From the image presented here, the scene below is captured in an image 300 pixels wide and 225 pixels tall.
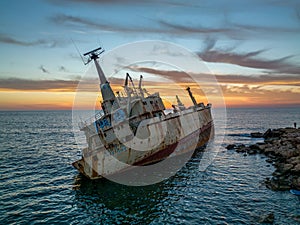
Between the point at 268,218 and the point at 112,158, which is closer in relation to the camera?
the point at 268,218

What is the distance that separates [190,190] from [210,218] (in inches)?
202

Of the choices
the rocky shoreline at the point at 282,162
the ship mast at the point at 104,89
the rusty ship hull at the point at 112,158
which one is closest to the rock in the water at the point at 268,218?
the rocky shoreline at the point at 282,162

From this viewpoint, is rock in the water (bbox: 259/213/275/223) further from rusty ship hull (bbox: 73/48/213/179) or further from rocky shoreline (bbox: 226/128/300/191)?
rusty ship hull (bbox: 73/48/213/179)

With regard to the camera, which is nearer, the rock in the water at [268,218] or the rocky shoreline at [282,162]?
the rock in the water at [268,218]

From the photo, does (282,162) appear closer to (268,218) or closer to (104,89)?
(268,218)

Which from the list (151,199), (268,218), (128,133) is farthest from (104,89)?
(268,218)

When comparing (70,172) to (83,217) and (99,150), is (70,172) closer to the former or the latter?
(99,150)

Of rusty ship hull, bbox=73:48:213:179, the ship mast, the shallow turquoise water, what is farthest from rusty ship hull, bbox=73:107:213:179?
the ship mast

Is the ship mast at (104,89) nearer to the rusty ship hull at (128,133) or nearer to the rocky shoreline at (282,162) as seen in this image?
the rusty ship hull at (128,133)

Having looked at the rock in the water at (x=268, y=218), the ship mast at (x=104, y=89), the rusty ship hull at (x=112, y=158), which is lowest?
the rock in the water at (x=268, y=218)

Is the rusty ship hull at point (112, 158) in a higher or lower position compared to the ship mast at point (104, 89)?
lower

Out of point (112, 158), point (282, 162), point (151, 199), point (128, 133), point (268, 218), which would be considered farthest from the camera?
point (282, 162)

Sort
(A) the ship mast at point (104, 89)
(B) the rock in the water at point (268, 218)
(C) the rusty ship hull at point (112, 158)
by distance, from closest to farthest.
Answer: (B) the rock in the water at point (268, 218)
(C) the rusty ship hull at point (112, 158)
(A) the ship mast at point (104, 89)

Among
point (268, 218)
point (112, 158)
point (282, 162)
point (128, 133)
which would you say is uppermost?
point (128, 133)
